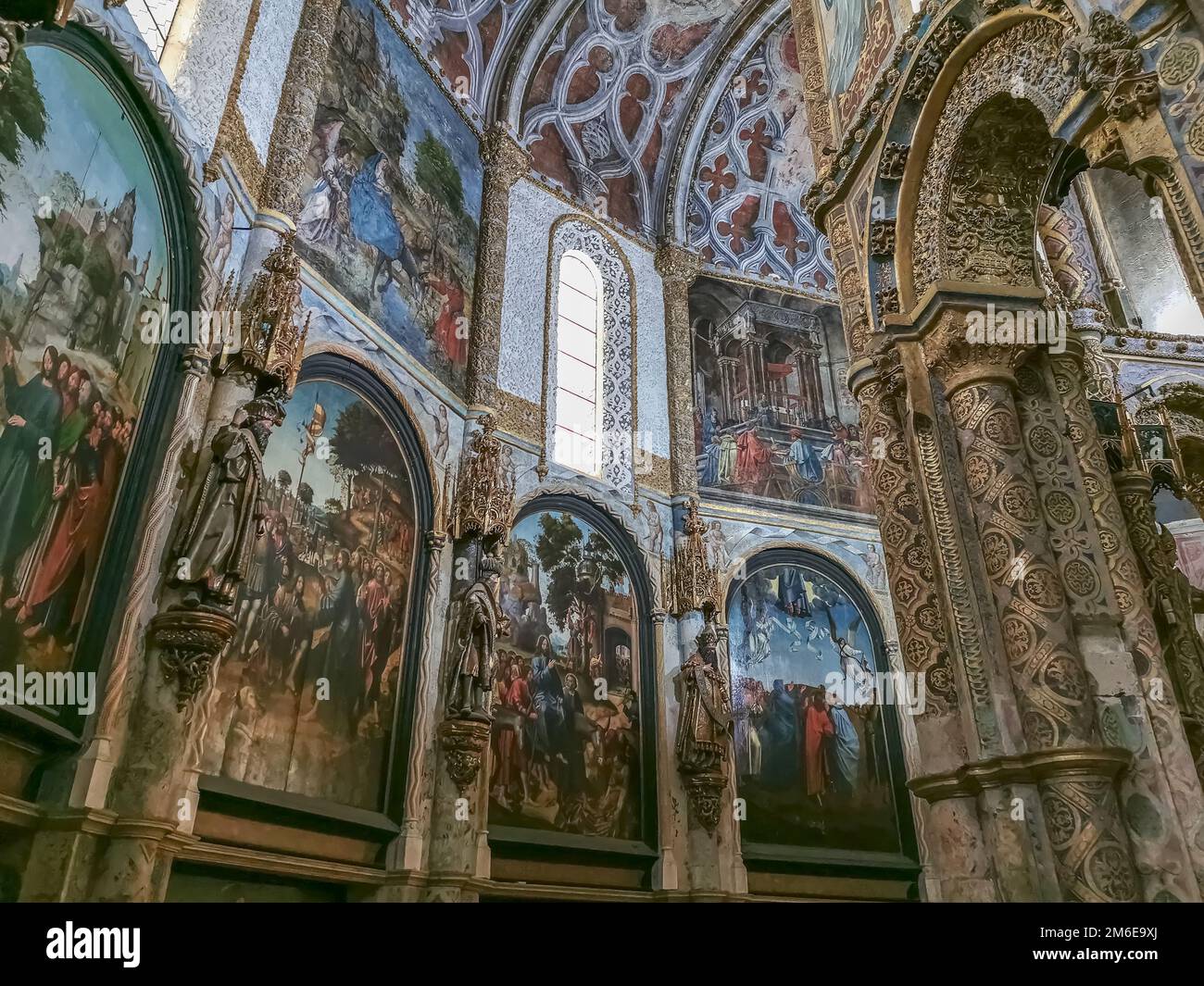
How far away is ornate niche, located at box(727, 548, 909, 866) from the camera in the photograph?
47.0 feet

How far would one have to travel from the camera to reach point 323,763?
30.8ft

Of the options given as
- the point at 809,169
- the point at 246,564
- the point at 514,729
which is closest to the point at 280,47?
the point at 246,564

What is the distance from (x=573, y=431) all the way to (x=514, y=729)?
556 centimetres

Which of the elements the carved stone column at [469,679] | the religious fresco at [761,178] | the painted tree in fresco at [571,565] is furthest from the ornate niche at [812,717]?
the religious fresco at [761,178]

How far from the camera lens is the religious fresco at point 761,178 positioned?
19.7 m

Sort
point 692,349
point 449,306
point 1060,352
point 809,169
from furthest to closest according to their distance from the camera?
point 809,169
point 692,349
point 449,306
point 1060,352

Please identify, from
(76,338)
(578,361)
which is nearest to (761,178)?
(578,361)

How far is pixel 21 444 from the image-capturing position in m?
5.99

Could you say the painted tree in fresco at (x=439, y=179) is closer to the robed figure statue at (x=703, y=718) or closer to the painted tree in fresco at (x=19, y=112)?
the painted tree in fresco at (x=19, y=112)

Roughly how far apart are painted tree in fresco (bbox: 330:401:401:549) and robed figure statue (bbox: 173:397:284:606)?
7.92ft

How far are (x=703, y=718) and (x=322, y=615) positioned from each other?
21.1 ft

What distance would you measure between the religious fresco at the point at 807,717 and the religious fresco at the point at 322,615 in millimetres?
6815

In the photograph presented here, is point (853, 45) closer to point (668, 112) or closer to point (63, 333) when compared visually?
point (63, 333)
